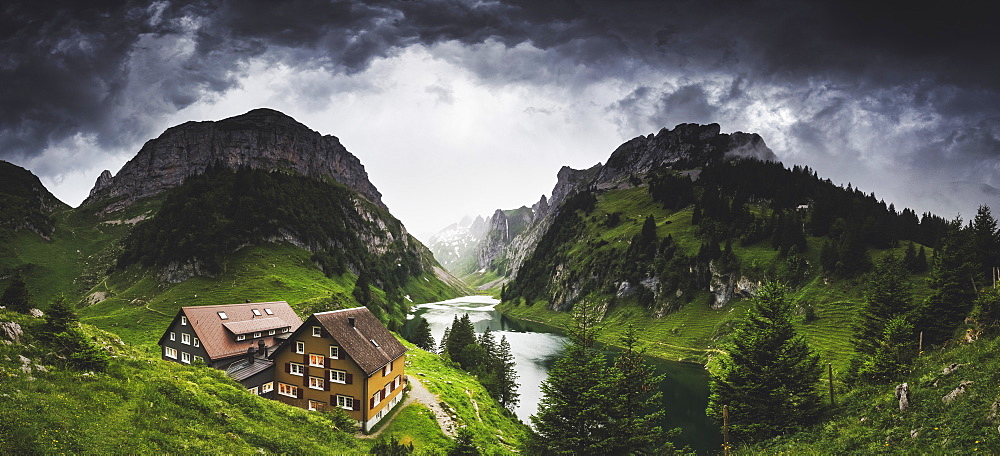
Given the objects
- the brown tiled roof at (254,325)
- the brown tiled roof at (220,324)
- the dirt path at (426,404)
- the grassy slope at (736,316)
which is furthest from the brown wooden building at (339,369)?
the grassy slope at (736,316)

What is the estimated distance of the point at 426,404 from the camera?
4938 centimetres

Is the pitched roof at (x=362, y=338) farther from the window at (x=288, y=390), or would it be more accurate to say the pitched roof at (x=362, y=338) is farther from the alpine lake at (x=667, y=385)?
the alpine lake at (x=667, y=385)

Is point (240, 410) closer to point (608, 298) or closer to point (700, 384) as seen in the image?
point (700, 384)

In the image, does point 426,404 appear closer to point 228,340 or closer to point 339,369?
point 339,369

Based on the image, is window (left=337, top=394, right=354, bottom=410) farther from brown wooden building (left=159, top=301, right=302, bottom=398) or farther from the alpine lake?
the alpine lake

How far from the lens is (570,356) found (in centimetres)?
3089

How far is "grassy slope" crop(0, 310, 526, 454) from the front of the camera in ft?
45.2

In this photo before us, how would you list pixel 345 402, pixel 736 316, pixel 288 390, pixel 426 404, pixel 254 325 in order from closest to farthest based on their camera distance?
pixel 345 402, pixel 288 390, pixel 426 404, pixel 254 325, pixel 736 316

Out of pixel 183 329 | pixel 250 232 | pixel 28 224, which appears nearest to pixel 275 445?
pixel 183 329

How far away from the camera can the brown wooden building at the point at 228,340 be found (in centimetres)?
4800

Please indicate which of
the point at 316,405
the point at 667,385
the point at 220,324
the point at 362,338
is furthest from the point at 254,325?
the point at 667,385

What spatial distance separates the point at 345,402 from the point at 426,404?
418 inches

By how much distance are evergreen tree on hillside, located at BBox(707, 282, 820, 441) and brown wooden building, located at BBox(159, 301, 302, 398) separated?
48274 mm

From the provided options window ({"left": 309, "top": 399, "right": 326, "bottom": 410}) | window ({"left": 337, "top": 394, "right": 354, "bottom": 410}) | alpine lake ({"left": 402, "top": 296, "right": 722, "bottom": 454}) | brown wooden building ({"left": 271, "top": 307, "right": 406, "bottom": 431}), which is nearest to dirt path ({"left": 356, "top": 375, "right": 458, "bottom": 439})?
brown wooden building ({"left": 271, "top": 307, "right": 406, "bottom": 431})
